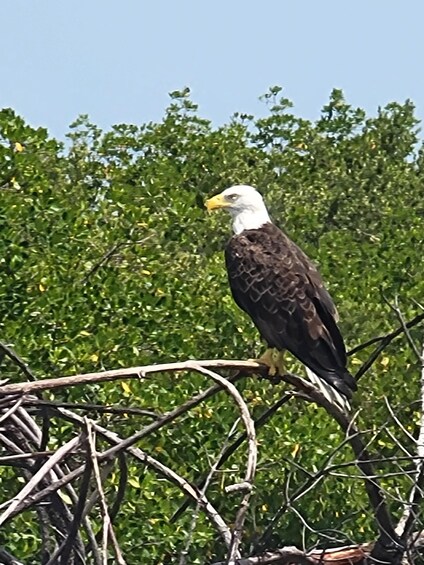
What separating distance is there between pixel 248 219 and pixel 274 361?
3.81 ft

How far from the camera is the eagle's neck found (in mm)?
6680

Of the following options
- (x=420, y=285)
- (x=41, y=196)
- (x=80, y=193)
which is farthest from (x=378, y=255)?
(x=41, y=196)

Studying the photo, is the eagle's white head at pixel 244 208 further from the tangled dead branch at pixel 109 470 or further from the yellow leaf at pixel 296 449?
the tangled dead branch at pixel 109 470

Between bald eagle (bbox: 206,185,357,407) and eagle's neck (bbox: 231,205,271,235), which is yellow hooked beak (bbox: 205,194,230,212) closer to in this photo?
eagle's neck (bbox: 231,205,271,235)

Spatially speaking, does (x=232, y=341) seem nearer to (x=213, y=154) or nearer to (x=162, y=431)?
(x=162, y=431)

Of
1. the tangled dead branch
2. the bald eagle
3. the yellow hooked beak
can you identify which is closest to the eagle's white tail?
the bald eagle

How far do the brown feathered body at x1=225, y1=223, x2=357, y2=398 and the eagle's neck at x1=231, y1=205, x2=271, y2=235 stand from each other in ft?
0.66

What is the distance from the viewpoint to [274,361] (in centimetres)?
577

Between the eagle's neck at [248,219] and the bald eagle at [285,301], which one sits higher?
the eagle's neck at [248,219]

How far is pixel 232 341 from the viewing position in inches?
337

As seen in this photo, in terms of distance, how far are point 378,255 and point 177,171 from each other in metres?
2.93

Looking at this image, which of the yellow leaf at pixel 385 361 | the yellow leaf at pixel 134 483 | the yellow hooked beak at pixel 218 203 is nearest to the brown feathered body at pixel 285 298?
the yellow hooked beak at pixel 218 203

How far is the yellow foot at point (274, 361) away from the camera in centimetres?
521

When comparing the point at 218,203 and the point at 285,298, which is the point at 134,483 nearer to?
the point at 285,298
